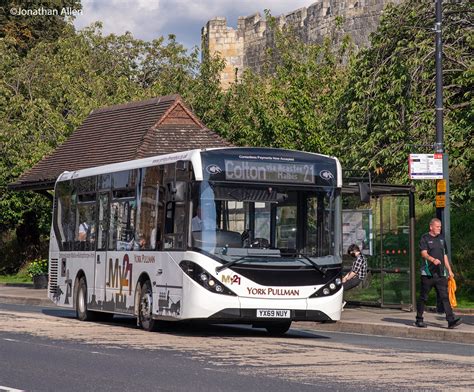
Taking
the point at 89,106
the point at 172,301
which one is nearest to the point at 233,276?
the point at 172,301

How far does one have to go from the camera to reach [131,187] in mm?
21500

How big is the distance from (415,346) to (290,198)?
3.17m

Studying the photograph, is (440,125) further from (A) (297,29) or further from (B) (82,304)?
(A) (297,29)

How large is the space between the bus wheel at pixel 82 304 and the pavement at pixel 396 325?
12.8 ft

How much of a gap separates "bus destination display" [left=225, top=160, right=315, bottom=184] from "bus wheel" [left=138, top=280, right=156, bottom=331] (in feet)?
8.56

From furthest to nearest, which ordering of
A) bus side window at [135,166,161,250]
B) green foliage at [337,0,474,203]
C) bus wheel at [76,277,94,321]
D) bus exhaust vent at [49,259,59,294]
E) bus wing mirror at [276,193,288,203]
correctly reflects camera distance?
green foliage at [337,0,474,203], bus exhaust vent at [49,259,59,294], bus wheel at [76,277,94,321], bus side window at [135,166,161,250], bus wing mirror at [276,193,288,203]

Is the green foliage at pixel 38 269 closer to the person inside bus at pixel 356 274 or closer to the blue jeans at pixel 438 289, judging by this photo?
the person inside bus at pixel 356 274

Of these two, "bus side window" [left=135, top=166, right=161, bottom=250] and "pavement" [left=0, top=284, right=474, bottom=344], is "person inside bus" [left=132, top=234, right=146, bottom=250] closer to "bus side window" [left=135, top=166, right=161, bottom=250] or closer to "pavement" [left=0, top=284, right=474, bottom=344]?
"bus side window" [left=135, top=166, right=161, bottom=250]

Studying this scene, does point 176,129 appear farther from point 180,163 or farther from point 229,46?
point 229,46

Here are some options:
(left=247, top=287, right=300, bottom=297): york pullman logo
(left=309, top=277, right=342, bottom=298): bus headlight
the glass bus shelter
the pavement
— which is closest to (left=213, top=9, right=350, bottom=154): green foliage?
the glass bus shelter

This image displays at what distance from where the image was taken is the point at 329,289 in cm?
1934

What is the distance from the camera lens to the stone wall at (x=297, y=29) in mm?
52856

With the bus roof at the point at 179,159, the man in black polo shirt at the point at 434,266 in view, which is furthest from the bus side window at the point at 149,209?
the man in black polo shirt at the point at 434,266

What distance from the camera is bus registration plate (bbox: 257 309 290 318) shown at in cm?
1872
